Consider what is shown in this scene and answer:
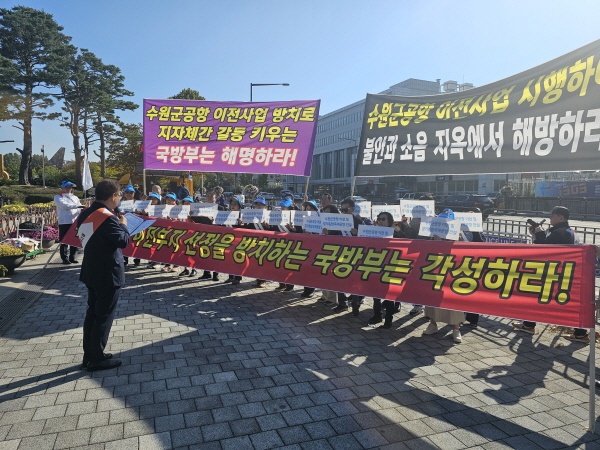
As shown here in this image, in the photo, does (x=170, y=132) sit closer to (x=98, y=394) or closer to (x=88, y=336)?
(x=88, y=336)

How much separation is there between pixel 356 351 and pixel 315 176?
338 feet

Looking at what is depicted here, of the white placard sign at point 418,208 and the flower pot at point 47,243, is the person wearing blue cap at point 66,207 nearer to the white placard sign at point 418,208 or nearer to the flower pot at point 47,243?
the flower pot at point 47,243

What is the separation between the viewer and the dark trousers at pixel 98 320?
448 cm

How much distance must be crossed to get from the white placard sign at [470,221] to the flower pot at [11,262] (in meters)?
9.19

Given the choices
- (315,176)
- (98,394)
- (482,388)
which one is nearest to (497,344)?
(482,388)

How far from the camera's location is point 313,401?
13.2 ft

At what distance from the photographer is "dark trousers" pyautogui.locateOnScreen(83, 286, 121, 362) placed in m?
4.48

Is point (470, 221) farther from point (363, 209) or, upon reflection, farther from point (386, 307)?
point (363, 209)

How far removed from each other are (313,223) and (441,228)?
2.20m

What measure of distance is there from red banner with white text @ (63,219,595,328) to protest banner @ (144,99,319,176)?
1.56 m

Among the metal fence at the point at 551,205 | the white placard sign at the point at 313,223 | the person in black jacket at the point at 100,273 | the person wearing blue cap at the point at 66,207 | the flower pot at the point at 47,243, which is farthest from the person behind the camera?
the metal fence at the point at 551,205

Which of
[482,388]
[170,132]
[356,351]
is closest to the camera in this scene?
[482,388]

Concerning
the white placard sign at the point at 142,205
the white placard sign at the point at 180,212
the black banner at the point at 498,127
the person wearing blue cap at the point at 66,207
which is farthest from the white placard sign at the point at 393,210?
the person wearing blue cap at the point at 66,207

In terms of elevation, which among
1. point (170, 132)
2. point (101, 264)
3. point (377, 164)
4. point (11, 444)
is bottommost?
point (11, 444)
